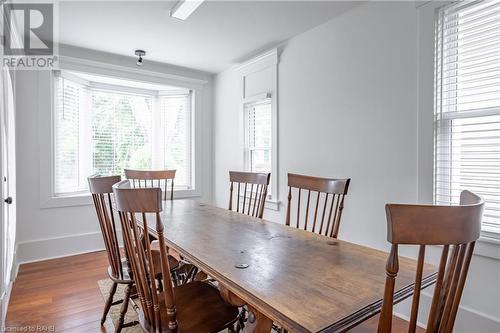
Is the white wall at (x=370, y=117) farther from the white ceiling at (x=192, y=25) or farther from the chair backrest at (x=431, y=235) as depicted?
the chair backrest at (x=431, y=235)

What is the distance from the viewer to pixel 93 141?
4000 mm

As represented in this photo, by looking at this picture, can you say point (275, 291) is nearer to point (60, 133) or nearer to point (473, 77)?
point (473, 77)

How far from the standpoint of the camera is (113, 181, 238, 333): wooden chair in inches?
44.4

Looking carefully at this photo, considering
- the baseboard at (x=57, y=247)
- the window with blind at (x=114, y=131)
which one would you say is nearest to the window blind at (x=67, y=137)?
the window with blind at (x=114, y=131)

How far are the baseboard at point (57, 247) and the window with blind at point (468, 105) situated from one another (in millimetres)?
3773

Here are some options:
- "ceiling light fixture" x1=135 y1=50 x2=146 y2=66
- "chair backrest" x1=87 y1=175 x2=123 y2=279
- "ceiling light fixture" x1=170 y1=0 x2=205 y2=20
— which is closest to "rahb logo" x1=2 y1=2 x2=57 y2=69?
"ceiling light fixture" x1=135 y1=50 x2=146 y2=66

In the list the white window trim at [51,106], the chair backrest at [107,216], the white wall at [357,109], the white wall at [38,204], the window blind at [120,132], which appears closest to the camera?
the chair backrest at [107,216]

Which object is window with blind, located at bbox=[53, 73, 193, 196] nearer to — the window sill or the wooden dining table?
the window sill

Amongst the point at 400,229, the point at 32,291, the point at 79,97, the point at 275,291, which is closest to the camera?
the point at 400,229

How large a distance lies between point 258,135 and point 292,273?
9.43ft

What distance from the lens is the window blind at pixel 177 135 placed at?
15.0 feet

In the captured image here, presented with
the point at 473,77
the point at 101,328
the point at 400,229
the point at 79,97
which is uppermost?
the point at 79,97

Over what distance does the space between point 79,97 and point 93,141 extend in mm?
598

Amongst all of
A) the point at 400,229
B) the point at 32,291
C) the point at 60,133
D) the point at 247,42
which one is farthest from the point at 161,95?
the point at 400,229
